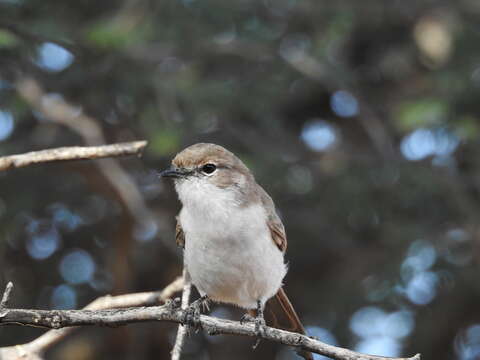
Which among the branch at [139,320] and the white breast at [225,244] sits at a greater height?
the white breast at [225,244]

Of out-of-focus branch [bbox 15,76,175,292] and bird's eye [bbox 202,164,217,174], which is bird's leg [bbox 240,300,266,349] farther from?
out-of-focus branch [bbox 15,76,175,292]

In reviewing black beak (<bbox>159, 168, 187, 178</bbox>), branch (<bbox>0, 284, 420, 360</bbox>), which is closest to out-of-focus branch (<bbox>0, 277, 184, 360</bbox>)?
branch (<bbox>0, 284, 420, 360</bbox>)

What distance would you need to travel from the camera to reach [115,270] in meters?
6.19

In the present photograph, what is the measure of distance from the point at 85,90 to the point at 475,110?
318 centimetres

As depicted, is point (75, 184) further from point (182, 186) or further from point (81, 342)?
point (182, 186)

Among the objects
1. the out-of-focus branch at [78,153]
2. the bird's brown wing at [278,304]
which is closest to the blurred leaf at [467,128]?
the bird's brown wing at [278,304]

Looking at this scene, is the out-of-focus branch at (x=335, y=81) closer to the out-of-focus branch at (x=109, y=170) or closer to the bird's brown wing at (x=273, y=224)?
the out-of-focus branch at (x=109, y=170)

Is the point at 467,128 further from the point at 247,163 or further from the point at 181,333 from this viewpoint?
the point at 181,333

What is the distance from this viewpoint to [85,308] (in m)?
4.02

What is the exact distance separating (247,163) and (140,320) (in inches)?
109

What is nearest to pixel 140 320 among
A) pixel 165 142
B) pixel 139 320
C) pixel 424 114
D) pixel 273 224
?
pixel 139 320

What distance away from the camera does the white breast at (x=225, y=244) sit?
418 cm

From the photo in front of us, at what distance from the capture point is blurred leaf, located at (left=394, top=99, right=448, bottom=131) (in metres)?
5.58

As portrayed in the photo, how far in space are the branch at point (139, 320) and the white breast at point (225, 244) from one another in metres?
0.79
